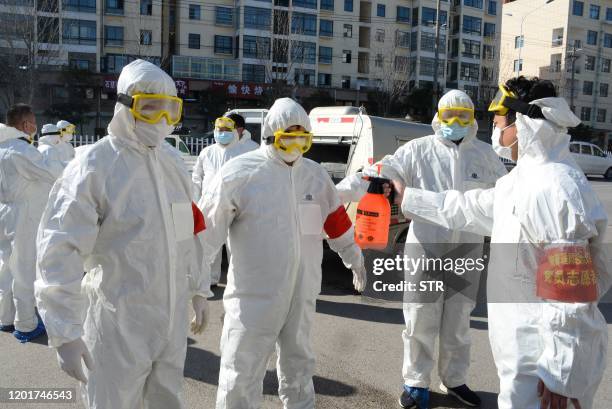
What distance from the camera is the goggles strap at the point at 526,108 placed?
7.75 ft

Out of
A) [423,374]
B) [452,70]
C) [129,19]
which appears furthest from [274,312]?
[452,70]

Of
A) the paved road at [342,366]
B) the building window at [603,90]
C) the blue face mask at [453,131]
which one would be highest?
the building window at [603,90]

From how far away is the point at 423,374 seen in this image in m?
3.84

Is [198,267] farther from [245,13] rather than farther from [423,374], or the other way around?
[245,13]

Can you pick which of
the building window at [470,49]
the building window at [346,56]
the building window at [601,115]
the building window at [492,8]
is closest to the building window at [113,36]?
the building window at [346,56]

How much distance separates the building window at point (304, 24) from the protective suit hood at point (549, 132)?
43.9 meters

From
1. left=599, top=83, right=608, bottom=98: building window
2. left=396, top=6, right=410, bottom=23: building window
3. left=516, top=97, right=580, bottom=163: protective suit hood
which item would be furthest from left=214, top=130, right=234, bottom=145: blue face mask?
left=599, top=83, right=608, bottom=98: building window

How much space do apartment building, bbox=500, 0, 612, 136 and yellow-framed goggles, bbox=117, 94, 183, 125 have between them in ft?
185

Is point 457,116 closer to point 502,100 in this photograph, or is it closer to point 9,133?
point 502,100

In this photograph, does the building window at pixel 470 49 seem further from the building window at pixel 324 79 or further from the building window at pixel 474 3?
the building window at pixel 324 79

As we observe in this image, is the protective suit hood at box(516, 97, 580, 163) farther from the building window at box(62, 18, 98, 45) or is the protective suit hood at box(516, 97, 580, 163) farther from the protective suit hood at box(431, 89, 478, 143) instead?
the building window at box(62, 18, 98, 45)

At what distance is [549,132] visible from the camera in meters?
2.32

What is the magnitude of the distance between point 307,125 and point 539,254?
1601 millimetres

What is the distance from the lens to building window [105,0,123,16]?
3966 centimetres
